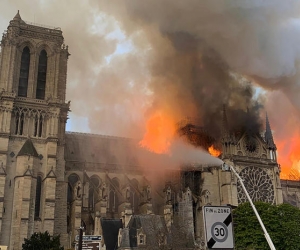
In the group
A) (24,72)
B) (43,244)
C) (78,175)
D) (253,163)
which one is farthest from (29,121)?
(253,163)

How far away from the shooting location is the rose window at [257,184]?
67500 mm

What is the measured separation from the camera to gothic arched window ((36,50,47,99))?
6300cm

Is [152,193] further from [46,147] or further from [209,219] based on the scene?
[209,219]

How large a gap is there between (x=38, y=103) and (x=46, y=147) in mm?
7248

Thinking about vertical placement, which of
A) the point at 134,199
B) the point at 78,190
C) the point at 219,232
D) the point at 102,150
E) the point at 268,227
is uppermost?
the point at 102,150

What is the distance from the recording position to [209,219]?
33.8ft

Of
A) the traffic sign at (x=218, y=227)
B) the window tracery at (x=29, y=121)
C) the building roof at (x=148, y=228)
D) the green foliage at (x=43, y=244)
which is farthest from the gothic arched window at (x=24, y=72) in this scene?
the traffic sign at (x=218, y=227)

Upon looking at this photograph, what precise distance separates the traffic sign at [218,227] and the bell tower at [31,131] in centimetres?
4580

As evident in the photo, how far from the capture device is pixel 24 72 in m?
63.6

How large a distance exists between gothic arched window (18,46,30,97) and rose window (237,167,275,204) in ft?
126

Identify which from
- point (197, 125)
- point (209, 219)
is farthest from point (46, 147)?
point (209, 219)

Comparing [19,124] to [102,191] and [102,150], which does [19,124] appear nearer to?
[102,191]

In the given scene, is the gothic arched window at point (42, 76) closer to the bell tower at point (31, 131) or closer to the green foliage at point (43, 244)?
the bell tower at point (31, 131)

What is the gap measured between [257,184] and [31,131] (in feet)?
127
